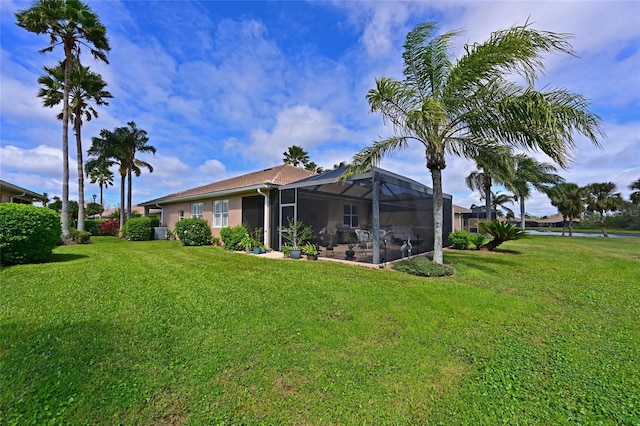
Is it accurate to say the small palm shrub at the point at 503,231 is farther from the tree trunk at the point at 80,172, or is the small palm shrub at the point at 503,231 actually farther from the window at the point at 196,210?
the tree trunk at the point at 80,172

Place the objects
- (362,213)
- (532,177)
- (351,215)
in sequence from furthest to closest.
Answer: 1. (532,177)
2. (351,215)
3. (362,213)

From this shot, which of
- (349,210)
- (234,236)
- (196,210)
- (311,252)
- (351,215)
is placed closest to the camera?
(311,252)

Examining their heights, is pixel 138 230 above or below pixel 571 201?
below

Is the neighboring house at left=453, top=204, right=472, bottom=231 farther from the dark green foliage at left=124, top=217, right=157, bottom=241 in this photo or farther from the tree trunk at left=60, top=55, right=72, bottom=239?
the tree trunk at left=60, top=55, right=72, bottom=239

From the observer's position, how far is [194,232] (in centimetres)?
1398

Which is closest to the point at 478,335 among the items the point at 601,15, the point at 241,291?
the point at 241,291

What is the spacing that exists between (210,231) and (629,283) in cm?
1604

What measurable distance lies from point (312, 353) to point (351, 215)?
8799 mm

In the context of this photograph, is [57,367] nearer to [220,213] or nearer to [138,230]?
[220,213]

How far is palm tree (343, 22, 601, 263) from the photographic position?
6102mm

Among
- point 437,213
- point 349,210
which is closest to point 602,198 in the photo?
point 349,210

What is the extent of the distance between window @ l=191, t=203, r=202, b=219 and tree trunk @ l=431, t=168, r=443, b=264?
44.0ft

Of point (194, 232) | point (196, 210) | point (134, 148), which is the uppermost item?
point (134, 148)

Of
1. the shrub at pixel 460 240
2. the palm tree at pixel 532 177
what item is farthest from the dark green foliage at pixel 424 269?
the palm tree at pixel 532 177
